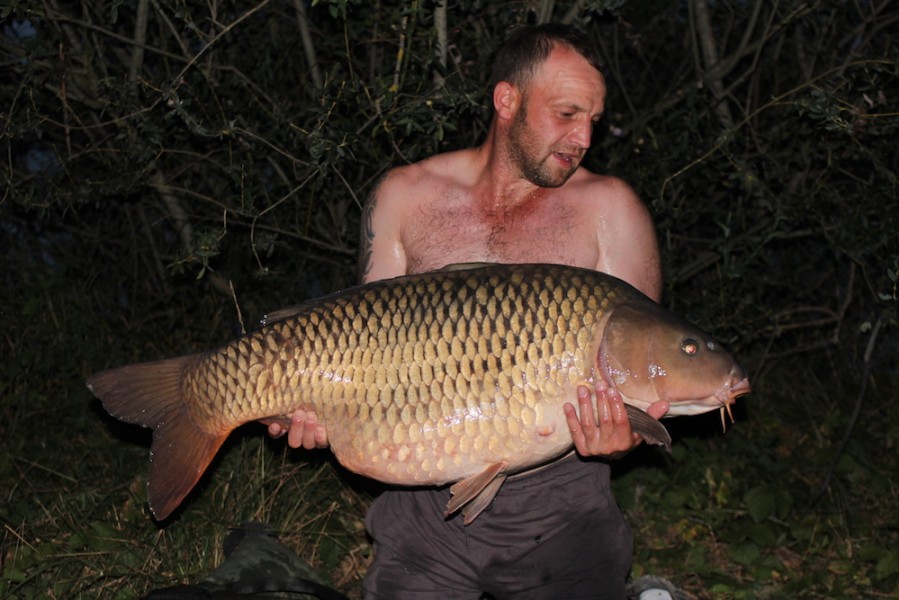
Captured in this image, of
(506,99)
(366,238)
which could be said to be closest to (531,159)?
(506,99)

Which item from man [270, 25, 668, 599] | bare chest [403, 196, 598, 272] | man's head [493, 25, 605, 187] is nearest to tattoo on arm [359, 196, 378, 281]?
man [270, 25, 668, 599]

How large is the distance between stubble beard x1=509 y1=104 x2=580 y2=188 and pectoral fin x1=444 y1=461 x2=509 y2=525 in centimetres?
89

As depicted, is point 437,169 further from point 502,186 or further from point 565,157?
point 565,157

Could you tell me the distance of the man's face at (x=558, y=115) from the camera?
285cm

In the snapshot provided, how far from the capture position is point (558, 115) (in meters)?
2.86

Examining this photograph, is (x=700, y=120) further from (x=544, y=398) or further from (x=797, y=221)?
(x=544, y=398)

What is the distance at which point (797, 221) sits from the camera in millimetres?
3859

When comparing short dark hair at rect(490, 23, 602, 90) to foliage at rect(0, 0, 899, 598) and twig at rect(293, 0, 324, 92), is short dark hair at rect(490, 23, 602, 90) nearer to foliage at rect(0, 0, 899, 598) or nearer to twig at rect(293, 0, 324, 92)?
foliage at rect(0, 0, 899, 598)

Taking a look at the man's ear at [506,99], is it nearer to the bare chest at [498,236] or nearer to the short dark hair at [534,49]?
the short dark hair at [534,49]

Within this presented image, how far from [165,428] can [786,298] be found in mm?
3112

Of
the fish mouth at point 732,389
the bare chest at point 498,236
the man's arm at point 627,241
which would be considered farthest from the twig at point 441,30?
the fish mouth at point 732,389

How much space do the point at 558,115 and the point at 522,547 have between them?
1163 millimetres

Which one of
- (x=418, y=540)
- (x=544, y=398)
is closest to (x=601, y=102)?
(x=544, y=398)

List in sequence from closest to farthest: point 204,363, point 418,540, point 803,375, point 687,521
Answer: point 204,363, point 418,540, point 687,521, point 803,375
